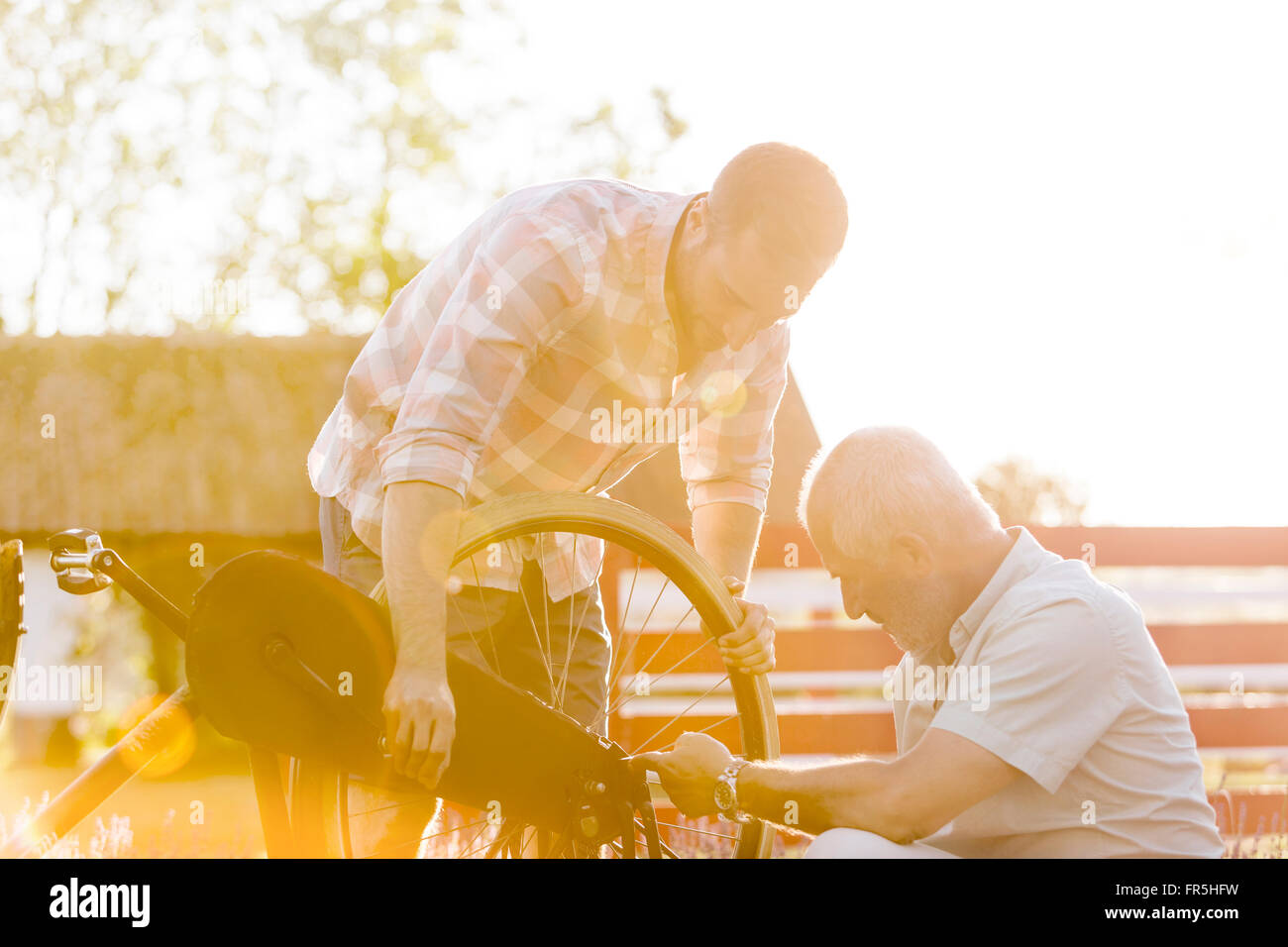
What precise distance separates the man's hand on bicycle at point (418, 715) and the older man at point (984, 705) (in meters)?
0.55

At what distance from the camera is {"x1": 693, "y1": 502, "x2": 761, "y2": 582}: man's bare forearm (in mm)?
2631

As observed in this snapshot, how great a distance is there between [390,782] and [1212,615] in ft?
18.1

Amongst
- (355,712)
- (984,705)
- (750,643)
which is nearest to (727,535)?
(750,643)

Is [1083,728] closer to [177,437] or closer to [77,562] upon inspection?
[77,562]

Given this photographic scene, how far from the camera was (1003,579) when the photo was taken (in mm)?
1998

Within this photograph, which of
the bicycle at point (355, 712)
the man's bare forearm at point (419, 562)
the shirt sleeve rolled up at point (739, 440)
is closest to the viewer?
the man's bare forearm at point (419, 562)

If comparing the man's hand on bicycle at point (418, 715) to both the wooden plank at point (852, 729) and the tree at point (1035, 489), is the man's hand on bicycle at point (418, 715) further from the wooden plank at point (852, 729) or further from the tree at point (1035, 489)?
the tree at point (1035, 489)

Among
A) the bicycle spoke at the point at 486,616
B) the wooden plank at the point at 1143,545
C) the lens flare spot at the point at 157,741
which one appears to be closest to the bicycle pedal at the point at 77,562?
the lens flare spot at the point at 157,741

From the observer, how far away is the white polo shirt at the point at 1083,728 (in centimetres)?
181

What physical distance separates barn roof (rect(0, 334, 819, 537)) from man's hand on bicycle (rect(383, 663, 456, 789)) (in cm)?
733

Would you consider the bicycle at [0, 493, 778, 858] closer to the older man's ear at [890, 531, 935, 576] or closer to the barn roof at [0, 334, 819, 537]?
the older man's ear at [890, 531, 935, 576]

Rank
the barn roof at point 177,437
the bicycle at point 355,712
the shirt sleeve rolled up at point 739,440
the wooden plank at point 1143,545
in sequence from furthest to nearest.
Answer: the barn roof at point 177,437 < the wooden plank at point 1143,545 < the shirt sleeve rolled up at point 739,440 < the bicycle at point 355,712
